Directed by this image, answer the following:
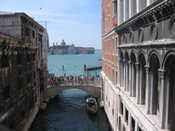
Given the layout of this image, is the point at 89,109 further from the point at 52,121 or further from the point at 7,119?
the point at 7,119

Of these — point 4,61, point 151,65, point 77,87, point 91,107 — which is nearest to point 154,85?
point 151,65

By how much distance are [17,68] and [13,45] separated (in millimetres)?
3019

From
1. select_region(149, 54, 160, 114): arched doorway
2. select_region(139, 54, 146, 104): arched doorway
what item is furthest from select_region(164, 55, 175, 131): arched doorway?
select_region(139, 54, 146, 104): arched doorway

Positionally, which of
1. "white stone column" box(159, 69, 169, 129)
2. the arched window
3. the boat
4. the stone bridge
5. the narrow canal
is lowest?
the narrow canal

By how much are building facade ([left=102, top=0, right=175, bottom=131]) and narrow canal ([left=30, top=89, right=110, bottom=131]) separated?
1263 centimetres

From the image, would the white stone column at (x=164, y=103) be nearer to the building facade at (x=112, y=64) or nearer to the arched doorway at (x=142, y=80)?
the arched doorway at (x=142, y=80)

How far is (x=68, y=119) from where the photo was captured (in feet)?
109

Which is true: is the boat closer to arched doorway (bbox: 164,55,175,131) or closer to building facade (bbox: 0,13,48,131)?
building facade (bbox: 0,13,48,131)

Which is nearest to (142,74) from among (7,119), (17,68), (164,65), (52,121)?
(164,65)

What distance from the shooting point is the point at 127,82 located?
719 inches

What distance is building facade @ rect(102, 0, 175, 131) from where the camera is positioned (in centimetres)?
985

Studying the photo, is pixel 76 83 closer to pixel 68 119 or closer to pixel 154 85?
pixel 68 119

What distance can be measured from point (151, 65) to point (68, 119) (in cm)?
2354

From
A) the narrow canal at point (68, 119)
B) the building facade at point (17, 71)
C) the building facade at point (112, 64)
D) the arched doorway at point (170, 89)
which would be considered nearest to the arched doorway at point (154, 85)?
the arched doorway at point (170, 89)
